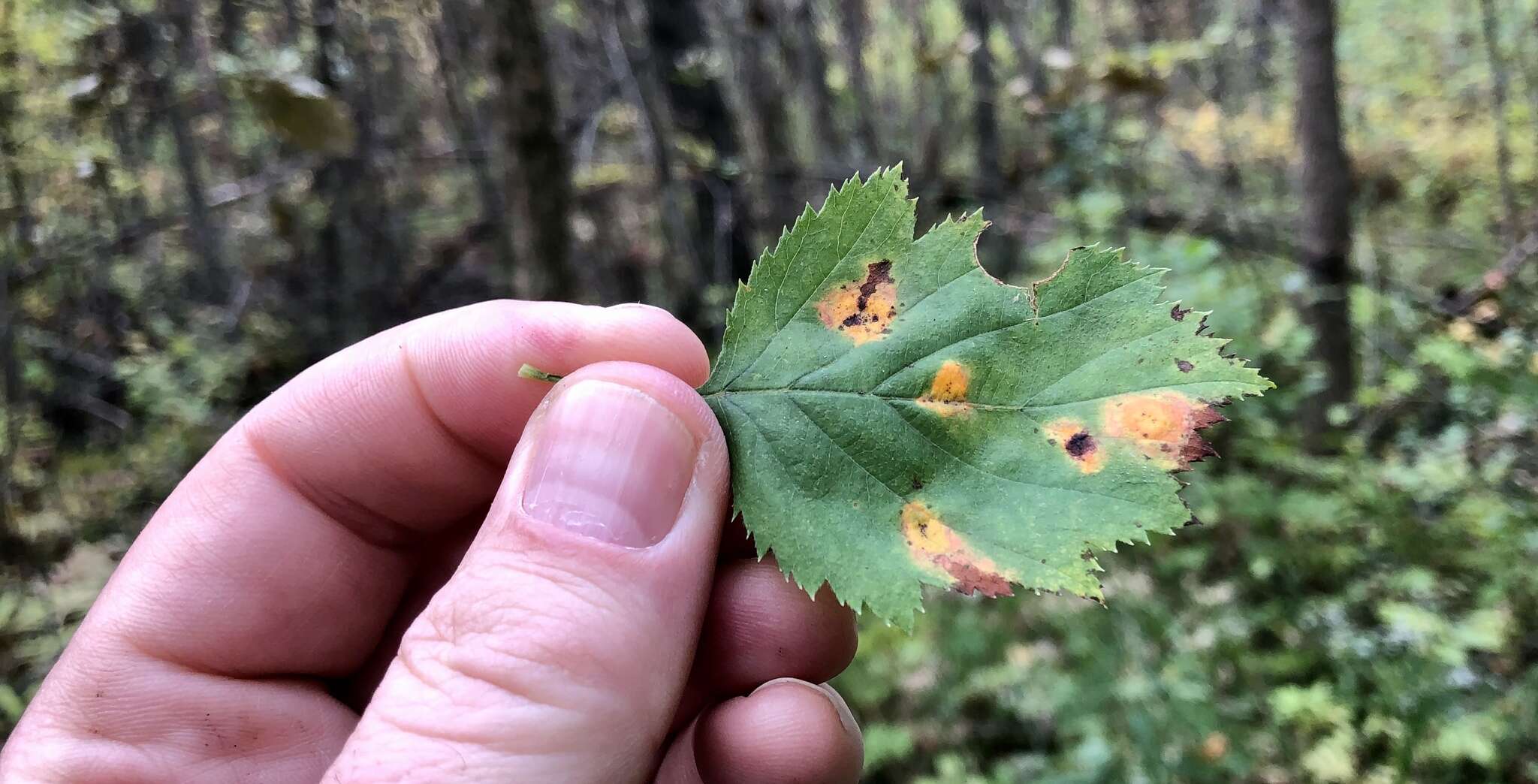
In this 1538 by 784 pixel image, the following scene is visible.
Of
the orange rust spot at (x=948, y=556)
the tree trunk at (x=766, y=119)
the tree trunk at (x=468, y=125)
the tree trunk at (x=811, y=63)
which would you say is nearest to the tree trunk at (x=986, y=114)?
the tree trunk at (x=811, y=63)

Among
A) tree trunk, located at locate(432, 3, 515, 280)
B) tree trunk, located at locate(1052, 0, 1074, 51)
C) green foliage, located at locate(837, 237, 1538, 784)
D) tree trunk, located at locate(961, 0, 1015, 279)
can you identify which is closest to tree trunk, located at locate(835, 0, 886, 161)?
tree trunk, located at locate(961, 0, 1015, 279)

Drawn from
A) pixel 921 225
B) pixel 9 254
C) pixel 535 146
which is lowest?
pixel 921 225

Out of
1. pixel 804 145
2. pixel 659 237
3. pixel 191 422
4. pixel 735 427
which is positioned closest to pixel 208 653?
pixel 735 427

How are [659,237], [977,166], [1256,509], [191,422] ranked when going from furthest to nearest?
[977,166]
[191,422]
[659,237]
[1256,509]

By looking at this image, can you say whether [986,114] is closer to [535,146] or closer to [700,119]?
[700,119]

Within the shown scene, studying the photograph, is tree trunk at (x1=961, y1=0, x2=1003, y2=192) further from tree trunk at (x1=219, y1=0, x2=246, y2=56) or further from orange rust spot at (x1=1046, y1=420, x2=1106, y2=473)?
orange rust spot at (x1=1046, y1=420, x2=1106, y2=473)

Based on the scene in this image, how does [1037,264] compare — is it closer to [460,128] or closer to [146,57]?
[460,128]

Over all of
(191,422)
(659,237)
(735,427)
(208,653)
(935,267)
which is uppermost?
(935,267)

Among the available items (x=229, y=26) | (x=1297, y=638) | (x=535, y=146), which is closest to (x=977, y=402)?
(x=535, y=146)
